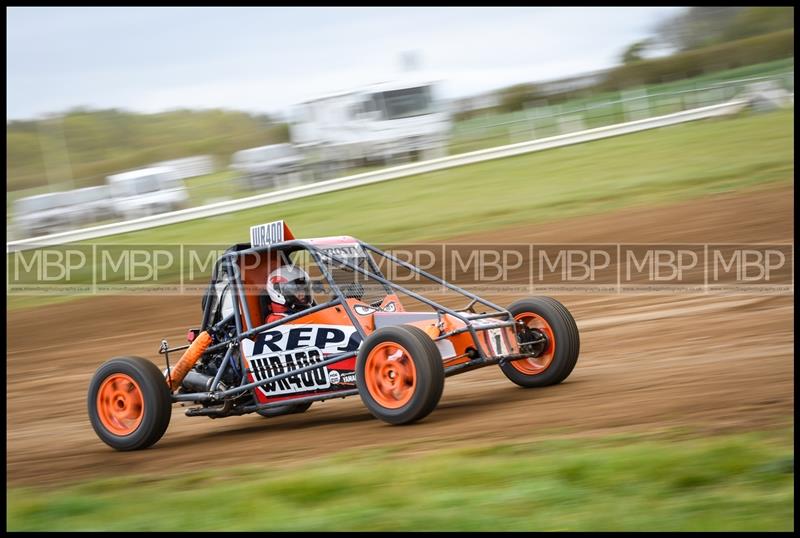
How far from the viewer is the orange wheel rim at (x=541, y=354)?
7.52 meters

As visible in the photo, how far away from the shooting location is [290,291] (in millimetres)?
7902

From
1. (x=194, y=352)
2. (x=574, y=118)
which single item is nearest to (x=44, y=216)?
(x=574, y=118)

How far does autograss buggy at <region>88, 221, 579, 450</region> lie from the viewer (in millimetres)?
6824

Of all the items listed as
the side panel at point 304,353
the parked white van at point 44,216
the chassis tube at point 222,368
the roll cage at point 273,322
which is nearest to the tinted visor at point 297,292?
the roll cage at point 273,322

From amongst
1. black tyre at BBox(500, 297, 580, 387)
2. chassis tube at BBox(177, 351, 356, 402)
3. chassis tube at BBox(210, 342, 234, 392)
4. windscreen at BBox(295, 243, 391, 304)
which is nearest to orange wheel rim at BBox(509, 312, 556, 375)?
black tyre at BBox(500, 297, 580, 387)

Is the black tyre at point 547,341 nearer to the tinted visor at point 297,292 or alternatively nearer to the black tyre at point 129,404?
the tinted visor at point 297,292

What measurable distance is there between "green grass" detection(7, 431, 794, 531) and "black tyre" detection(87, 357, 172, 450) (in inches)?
50.5

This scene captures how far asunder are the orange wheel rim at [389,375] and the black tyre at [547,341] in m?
1.19

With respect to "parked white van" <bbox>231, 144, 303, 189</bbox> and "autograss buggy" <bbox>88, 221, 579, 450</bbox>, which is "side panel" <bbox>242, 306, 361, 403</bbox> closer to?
"autograss buggy" <bbox>88, 221, 579, 450</bbox>

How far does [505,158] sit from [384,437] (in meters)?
16.7

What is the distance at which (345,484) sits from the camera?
5590 millimetres

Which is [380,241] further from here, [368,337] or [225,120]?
[225,120]

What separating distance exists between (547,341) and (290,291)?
1.99m
